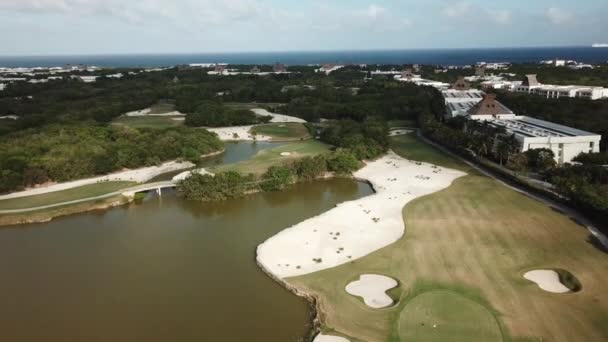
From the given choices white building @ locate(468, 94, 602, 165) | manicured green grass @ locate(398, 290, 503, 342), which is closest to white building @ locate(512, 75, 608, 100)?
white building @ locate(468, 94, 602, 165)

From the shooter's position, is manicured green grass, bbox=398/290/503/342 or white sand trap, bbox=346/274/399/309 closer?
manicured green grass, bbox=398/290/503/342

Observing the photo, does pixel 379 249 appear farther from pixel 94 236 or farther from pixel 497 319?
pixel 94 236

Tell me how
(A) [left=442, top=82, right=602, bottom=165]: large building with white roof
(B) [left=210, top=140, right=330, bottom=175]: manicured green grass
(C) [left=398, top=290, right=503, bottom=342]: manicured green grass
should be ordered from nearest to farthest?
1. (C) [left=398, top=290, right=503, bottom=342]: manicured green grass
2. (A) [left=442, top=82, right=602, bottom=165]: large building with white roof
3. (B) [left=210, top=140, right=330, bottom=175]: manicured green grass

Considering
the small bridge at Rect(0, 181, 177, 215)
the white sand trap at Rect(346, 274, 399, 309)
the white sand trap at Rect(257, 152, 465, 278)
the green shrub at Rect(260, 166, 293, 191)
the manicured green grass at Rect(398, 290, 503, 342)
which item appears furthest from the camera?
the green shrub at Rect(260, 166, 293, 191)

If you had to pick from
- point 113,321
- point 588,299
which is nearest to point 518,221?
point 588,299

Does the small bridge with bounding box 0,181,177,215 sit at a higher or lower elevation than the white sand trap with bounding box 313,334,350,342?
higher

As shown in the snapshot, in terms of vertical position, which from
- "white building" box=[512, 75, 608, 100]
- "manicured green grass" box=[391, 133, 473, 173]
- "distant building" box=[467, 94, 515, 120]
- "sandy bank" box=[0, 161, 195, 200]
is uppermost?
"white building" box=[512, 75, 608, 100]

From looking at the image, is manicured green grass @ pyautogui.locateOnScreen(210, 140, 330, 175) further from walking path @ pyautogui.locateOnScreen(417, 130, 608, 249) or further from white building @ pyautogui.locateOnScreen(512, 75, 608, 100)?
white building @ pyautogui.locateOnScreen(512, 75, 608, 100)

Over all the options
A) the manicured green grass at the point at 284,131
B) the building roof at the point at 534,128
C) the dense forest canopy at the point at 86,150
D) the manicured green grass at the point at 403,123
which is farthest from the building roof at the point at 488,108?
the dense forest canopy at the point at 86,150
